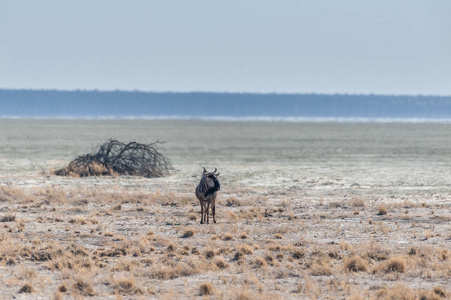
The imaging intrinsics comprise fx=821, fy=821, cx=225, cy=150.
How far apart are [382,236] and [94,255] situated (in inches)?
246

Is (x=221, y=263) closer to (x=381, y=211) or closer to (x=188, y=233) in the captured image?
(x=188, y=233)

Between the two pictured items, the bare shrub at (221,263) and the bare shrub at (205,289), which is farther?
the bare shrub at (221,263)

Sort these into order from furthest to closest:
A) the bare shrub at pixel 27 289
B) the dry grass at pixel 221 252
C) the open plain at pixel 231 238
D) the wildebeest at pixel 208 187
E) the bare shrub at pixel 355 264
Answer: the wildebeest at pixel 208 187, the bare shrub at pixel 355 264, the open plain at pixel 231 238, the dry grass at pixel 221 252, the bare shrub at pixel 27 289

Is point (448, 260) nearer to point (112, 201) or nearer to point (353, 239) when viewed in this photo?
point (353, 239)

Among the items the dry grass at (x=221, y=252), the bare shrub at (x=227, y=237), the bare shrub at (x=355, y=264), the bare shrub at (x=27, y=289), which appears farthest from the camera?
the bare shrub at (x=227, y=237)

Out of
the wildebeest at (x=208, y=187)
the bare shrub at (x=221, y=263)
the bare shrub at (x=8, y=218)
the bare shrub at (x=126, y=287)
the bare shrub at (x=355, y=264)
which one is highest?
the wildebeest at (x=208, y=187)

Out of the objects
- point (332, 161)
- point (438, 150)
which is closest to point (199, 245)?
point (332, 161)

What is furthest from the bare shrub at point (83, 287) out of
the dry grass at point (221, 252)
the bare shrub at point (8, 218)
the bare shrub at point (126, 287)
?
the bare shrub at point (8, 218)

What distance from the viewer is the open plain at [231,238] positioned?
12648mm

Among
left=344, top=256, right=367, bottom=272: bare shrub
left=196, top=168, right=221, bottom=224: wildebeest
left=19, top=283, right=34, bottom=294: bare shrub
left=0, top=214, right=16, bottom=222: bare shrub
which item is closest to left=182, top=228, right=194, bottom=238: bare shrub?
left=196, top=168, right=221, bottom=224: wildebeest

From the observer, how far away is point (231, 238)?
55.4ft

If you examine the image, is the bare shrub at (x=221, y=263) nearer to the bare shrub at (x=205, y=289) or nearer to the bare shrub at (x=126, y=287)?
the bare shrub at (x=205, y=289)

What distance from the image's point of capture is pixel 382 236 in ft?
57.2

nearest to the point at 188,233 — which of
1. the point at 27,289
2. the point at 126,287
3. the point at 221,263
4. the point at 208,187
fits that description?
the point at 208,187
